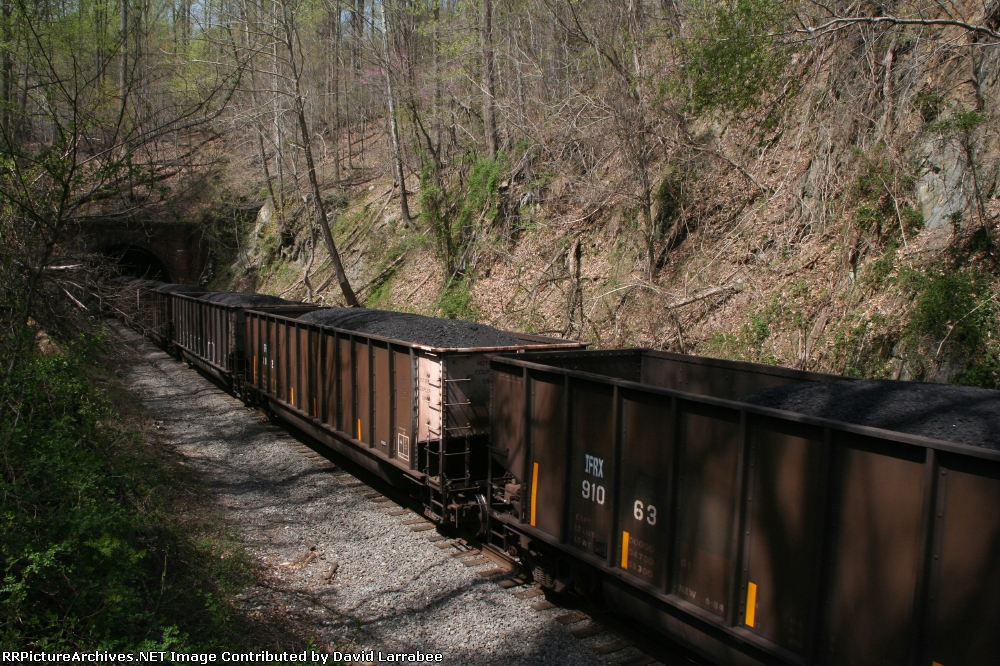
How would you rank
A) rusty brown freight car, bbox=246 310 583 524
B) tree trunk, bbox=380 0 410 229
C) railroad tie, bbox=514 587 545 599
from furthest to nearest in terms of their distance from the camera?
tree trunk, bbox=380 0 410 229 < rusty brown freight car, bbox=246 310 583 524 < railroad tie, bbox=514 587 545 599

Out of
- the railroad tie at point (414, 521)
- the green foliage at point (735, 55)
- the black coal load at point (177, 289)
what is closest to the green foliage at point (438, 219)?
the black coal load at point (177, 289)

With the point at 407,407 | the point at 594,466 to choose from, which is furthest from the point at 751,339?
the point at 594,466

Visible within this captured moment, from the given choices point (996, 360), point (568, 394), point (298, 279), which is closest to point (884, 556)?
point (568, 394)

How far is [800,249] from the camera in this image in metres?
13.8

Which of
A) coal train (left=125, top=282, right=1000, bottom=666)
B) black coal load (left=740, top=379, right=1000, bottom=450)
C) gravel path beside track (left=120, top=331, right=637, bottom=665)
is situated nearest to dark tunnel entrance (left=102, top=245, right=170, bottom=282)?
gravel path beside track (left=120, top=331, right=637, bottom=665)

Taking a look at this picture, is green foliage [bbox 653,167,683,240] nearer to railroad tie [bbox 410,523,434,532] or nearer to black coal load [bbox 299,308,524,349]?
black coal load [bbox 299,308,524,349]

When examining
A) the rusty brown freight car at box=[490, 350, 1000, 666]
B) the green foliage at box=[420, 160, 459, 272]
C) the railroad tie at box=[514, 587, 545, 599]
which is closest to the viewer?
the rusty brown freight car at box=[490, 350, 1000, 666]

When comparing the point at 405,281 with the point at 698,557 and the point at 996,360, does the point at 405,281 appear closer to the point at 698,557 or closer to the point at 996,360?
the point at 996,360

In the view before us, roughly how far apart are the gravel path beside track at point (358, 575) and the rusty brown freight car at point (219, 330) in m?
4.30

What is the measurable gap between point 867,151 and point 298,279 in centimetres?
2959

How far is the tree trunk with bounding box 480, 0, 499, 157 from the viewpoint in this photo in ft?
78.3

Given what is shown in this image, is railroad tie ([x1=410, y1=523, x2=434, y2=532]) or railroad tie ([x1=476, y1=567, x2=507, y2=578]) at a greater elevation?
railroad tie ([x1=476, y1=567, x2=507, y2=578])

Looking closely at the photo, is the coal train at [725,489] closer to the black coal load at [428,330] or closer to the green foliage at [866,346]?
the black coal load at [428,330]

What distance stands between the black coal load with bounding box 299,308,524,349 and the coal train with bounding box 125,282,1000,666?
142 mm
